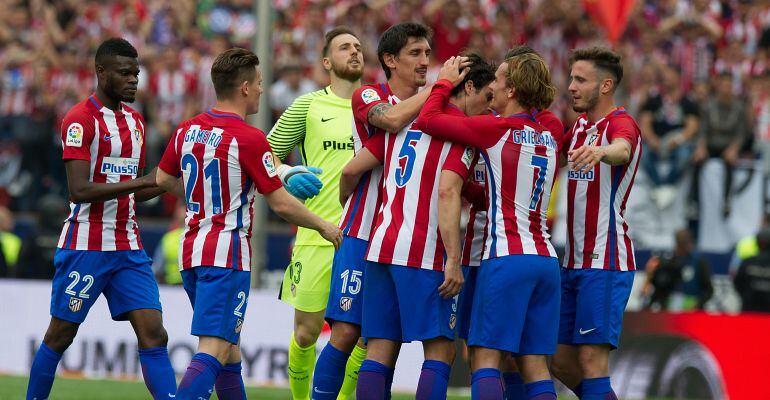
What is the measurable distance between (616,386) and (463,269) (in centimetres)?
556

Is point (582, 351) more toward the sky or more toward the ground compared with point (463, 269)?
more toward the ground

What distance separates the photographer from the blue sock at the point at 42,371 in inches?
326

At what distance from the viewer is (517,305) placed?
732 cm

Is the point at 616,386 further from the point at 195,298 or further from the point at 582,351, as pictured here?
the point at 195,298

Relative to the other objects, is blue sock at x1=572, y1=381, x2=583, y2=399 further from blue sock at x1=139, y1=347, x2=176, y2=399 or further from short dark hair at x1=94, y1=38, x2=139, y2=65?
short dark hair at x1=94, y1=38, x2=139, y2=65

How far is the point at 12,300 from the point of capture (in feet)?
46.7

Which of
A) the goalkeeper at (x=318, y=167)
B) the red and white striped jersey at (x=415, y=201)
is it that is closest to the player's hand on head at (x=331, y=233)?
the red and white striped jersey at (x=415, y=201)

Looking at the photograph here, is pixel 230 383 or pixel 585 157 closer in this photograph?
pixel 585 157

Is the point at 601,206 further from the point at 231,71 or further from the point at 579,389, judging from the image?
the point at 231,71

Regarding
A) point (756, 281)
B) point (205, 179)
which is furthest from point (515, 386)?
point (756, 281)

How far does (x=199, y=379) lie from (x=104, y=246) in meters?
1.49

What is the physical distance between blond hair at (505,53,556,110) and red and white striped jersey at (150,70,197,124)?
36.0ft

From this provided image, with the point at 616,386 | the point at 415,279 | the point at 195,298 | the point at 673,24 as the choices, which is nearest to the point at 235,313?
the point at 195,298

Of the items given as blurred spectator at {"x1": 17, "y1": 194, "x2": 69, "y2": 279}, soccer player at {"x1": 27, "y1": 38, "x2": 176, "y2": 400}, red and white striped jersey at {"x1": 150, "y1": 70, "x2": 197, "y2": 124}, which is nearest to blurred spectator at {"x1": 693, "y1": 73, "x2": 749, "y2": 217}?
red and white striped jersey at {"x1": 150, "y1": 70, "x2": 197, "y2": 124}
